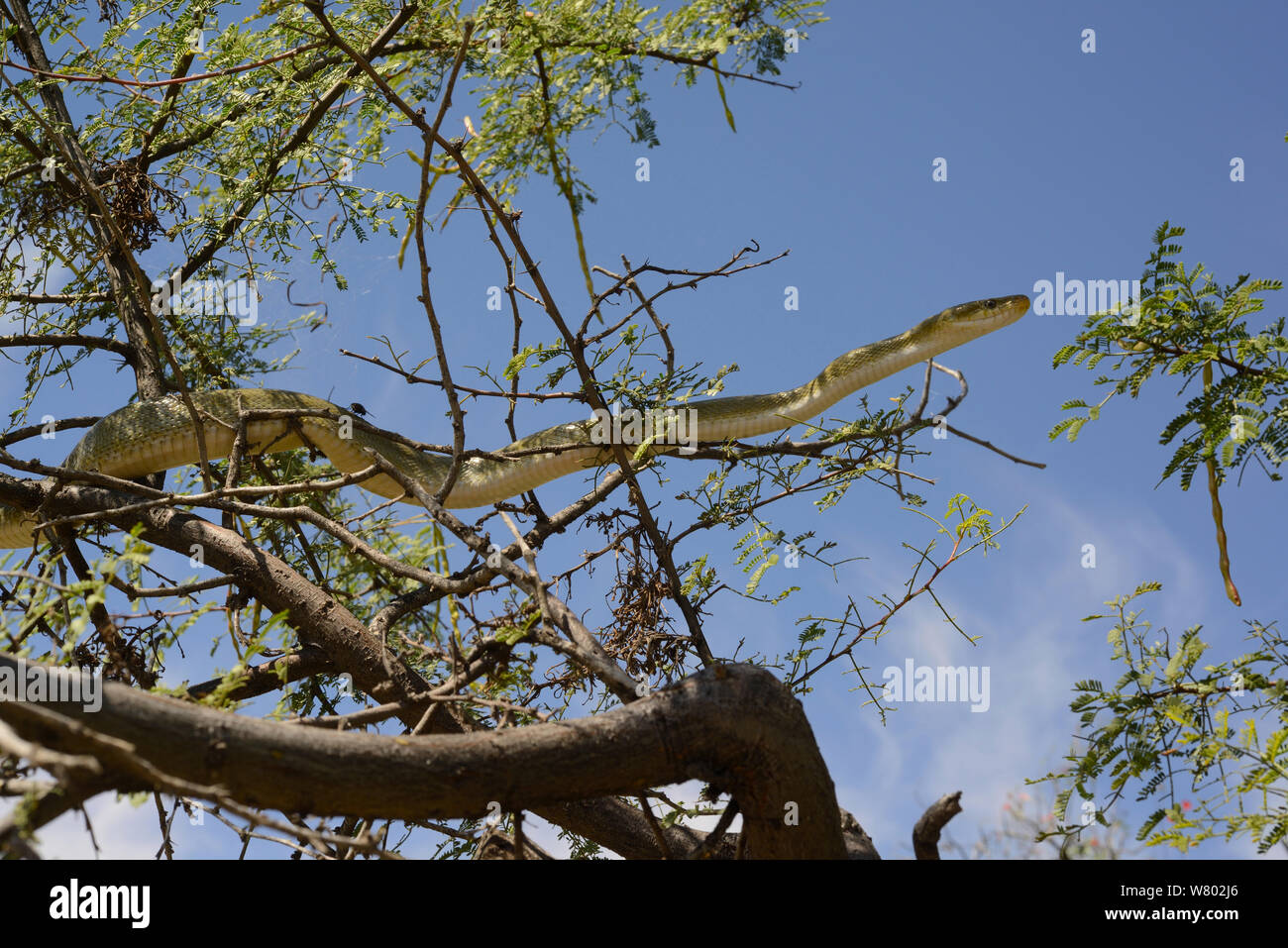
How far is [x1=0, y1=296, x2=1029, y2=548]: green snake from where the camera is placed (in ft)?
17.3

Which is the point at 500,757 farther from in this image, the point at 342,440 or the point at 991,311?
the point at 991,311

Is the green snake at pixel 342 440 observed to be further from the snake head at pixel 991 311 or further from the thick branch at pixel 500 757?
the thick branch at pixel 500 757

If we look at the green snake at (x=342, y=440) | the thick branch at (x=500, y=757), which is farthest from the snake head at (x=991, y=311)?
the thick branch at (x=500, y=757)

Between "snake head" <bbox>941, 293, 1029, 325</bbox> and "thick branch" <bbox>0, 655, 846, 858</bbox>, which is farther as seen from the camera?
"snake head" <bbox>941, 293, 1029, 325</bbox>

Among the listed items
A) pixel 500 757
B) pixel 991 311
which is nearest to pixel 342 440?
pixel 500 757

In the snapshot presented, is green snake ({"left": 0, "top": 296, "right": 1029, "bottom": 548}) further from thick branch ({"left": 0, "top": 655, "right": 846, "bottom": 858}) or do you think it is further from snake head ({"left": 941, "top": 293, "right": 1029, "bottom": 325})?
thick branch ({"left": 0, "top": 655, "right": 846, "bottom": 858})

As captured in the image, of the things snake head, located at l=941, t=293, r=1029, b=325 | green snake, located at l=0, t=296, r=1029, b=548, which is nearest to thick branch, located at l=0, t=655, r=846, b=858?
green snake, located at l=0, t=296, r=1029, b=548

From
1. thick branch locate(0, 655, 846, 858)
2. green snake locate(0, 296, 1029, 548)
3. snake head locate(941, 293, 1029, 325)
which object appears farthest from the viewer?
snake head locate(941, 293, 1029, 325)

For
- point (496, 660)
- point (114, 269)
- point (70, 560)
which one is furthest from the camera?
point (114, 269)

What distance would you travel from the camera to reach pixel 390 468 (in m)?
3.89

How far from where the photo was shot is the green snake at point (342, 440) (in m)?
5.27
